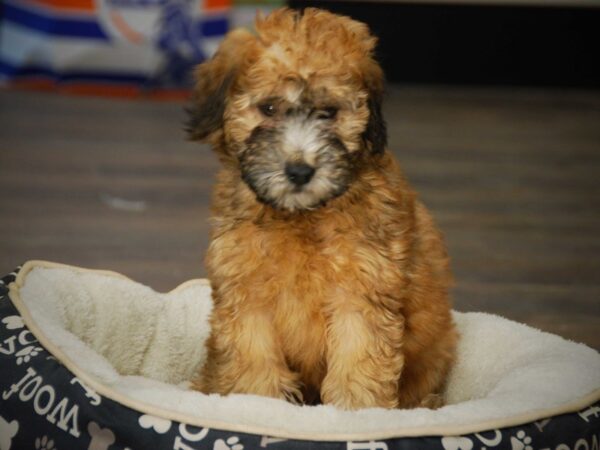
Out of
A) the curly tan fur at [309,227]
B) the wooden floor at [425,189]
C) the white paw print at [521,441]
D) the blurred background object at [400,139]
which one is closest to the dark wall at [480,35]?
the blurred background object at [400,139]

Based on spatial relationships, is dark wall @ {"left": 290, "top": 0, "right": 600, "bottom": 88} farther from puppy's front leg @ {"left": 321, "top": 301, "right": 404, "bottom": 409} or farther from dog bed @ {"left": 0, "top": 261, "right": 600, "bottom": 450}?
puppy's front leg @ {"left": 321, "top": 301, "right": 404, "bottom": 409}

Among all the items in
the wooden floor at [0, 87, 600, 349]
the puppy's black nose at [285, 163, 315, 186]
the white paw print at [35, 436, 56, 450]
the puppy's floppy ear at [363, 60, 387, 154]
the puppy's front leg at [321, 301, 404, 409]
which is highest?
the puppy's floppy ear at [363, 60, 387, 154]

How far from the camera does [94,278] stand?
10.4 feet

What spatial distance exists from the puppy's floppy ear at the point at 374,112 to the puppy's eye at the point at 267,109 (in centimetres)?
23

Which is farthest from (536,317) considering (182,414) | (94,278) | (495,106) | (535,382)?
(495,106)

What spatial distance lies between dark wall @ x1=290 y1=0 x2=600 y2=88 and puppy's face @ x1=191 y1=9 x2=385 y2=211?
5.60m

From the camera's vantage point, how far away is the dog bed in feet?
7.54

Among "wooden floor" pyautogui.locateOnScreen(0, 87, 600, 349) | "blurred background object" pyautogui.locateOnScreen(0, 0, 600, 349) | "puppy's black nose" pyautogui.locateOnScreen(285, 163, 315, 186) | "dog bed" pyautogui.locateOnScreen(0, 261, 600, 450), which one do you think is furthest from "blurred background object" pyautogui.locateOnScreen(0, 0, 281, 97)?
"puppy's black nose" pyautogui.locateOnScreen(285, 163, 315, 186)

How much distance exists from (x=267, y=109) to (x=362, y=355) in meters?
0.61

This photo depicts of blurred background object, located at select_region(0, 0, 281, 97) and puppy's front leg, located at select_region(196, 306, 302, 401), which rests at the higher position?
puppy's front leg, located at select_region(196, 306, 302, 401)

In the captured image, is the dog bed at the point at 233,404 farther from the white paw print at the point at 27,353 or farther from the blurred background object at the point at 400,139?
the blurred background object at the point at 400,139

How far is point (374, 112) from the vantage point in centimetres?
242

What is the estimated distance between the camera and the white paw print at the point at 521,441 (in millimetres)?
2348

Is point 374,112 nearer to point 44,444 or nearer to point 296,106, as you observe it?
point 296,106
